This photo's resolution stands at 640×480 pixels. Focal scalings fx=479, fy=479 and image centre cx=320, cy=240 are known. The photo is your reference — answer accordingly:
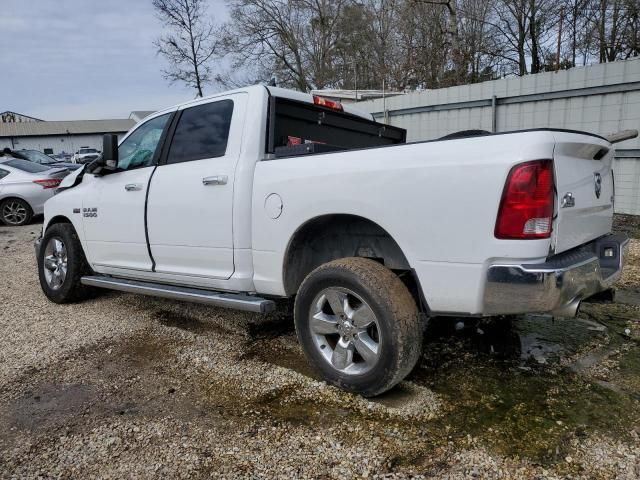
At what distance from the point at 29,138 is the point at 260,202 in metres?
63.6

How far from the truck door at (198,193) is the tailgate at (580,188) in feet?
6.63

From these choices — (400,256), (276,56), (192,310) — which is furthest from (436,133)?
(276,56)

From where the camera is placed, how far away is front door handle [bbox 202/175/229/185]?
333 cm

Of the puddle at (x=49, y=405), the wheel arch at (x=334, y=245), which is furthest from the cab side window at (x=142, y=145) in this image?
the puddle at (x=49, y=405)

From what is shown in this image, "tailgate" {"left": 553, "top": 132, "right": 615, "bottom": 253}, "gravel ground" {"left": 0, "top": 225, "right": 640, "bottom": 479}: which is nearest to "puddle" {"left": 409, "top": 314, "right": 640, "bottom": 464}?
"gravel ground" {"left": 0, "top": 225, "right": 640, "bottom": 479}

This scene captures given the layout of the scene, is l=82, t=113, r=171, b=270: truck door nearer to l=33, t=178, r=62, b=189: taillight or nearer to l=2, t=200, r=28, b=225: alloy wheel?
l=33, t=178, r=62, b=189: taillight

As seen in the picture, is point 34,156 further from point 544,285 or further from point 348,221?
point 544,285

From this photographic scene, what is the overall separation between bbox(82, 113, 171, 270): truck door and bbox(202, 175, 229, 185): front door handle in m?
0.77

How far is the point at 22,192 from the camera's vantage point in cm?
1075

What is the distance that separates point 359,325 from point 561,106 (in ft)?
23.2

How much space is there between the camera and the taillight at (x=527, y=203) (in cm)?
220

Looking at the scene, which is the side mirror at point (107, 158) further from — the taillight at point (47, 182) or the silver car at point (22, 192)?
the taillight at point (47, 182)

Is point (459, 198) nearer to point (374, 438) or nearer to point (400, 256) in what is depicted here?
point (400, 256)

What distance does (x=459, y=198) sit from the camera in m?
2.33
